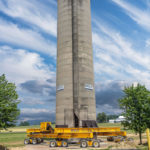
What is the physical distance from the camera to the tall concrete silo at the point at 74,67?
28.7 metres

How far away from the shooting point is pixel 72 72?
30250 millimetres

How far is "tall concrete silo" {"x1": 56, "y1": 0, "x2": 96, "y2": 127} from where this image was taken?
28703 mm

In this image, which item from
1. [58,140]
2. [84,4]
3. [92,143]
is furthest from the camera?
[84,4]

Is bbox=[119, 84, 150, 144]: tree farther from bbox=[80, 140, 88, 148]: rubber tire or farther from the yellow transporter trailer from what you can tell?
bbox=[80, 140, 88, 148]: rubber tire

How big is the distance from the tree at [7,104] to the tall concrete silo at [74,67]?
9737 millimetres

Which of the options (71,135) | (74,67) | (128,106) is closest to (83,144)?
(71,135)

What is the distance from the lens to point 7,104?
20.5 m

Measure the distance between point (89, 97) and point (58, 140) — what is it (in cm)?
971

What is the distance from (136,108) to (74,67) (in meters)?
12.0

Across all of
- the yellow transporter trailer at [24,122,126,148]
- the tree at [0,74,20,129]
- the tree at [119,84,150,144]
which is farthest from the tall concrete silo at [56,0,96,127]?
the tree at [0,74,20,129]

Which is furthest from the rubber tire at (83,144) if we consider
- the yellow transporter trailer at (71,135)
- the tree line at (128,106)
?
the tree line at (128,106)

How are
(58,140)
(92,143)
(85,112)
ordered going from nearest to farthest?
1. (92,143)
2. (58,140)
3. (85,112)

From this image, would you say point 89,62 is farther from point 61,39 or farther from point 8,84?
point 8,84

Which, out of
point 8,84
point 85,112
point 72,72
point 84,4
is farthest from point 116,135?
point 84,4
